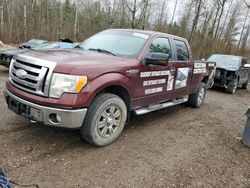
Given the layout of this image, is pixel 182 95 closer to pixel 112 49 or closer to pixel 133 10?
pixel 112 49

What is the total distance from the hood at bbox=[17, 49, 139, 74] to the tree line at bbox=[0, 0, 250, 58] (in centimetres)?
2274

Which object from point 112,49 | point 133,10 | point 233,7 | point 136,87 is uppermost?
point 233,7

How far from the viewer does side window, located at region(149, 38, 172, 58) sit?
4755mm

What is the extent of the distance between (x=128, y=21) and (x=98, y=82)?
3343cm

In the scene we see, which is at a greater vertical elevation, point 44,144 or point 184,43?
point 184,43

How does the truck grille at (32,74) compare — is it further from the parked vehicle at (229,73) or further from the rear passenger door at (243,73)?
the rear passenger door at (243,73)

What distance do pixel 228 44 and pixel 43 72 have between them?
35126 mm

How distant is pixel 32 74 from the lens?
346cm

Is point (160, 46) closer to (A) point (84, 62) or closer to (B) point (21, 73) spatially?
(A) point (84, 62)

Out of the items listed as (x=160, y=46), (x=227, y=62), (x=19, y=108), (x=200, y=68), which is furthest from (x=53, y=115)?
(x=227, y=62)

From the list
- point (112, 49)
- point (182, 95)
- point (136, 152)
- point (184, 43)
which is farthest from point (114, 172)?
point (184, 43)

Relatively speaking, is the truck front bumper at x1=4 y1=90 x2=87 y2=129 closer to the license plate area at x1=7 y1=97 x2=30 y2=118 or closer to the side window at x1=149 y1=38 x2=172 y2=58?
the license plate area at x1=7 y1=97 x2=30 y2=118

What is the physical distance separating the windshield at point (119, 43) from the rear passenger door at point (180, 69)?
2.94ft

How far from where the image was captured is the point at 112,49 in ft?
15.1
